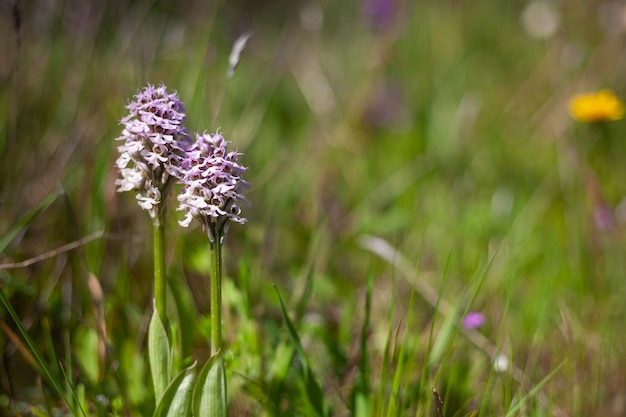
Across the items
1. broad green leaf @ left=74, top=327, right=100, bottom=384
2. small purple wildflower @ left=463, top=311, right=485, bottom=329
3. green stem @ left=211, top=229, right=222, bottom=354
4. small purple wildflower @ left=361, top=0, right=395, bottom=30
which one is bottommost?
small purple wildflower @ left=463, top=311, right=485, bottom=329

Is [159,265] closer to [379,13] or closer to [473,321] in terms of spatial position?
[473,321]

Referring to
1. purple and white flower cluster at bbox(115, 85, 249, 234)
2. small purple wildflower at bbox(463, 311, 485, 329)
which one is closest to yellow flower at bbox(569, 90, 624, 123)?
small purple wildflower at bbox(463, 311, 485, 329)

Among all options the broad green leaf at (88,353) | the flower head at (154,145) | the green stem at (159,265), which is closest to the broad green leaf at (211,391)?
the green stem at (159,265)

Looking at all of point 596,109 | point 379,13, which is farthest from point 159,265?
point 379,13

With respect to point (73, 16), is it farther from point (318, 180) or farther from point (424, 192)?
point (424, 192)

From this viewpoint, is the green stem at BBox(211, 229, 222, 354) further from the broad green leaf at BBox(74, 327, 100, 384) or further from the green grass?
the broad green leaf at BBox(74, 327, 100, 384)
